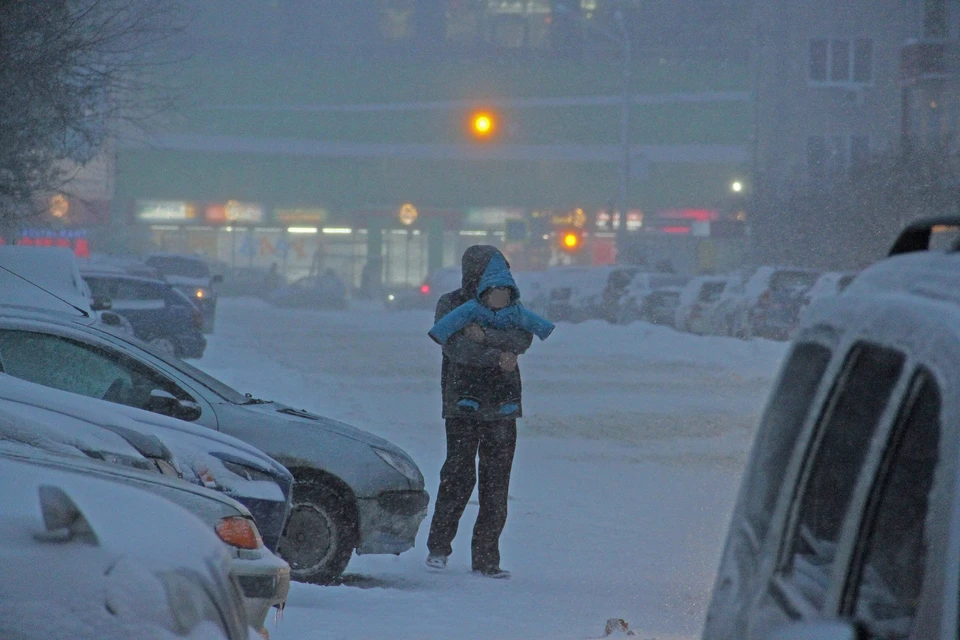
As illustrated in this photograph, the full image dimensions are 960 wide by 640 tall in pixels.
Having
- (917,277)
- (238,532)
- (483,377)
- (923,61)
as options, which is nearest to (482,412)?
(483,377)

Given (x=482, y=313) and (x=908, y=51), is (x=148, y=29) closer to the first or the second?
(x=482, y=313)

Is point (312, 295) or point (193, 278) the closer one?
point (193, 278)

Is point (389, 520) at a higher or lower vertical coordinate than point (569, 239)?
lower

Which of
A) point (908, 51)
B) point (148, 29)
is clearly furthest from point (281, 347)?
point (908, 51)

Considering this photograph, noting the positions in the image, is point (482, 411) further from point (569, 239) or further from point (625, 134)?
point (625, 134)

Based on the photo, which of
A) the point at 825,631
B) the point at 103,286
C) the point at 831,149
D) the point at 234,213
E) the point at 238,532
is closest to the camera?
the point at 825,631

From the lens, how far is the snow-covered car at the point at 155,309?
65.8 ft

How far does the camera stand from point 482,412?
23.4ft

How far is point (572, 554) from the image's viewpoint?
8023 millimetres

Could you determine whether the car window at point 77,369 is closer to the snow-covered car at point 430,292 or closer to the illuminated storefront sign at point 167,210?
the snow-covered car at point 430,292

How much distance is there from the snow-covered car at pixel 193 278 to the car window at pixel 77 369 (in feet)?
61.3

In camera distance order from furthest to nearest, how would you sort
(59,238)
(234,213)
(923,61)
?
(234,213) < (59,238) < (923,61)

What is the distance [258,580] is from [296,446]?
202cm

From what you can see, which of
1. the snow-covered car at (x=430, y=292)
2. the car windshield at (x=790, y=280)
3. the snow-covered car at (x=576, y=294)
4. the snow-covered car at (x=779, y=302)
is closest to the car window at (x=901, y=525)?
the snow-covered car at (x=779, y=302)
